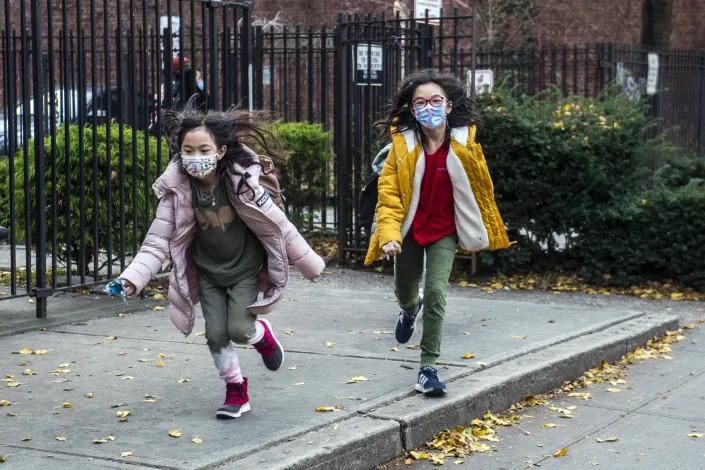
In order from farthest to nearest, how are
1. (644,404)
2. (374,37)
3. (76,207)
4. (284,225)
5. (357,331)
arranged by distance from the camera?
(374,37) → (76,207) → (357,331) → (644,404) → (284,225)

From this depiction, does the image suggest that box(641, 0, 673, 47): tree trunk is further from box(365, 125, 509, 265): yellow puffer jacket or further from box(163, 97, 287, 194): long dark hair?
box(163, 97, 287, 194): long dark hair

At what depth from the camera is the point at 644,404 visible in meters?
6.41

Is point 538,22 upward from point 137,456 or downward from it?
upward

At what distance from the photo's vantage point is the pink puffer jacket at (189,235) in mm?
5254

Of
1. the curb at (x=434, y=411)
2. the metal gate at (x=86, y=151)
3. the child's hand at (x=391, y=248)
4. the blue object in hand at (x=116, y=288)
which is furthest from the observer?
the metal gate at (x=86, y=151)

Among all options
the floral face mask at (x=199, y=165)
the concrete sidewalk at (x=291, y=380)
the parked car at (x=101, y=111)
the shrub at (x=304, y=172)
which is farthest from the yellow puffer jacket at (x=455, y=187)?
the shrub at (x=304, y=172)

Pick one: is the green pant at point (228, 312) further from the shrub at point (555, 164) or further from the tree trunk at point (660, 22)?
the tree trunk at point (660, 22)

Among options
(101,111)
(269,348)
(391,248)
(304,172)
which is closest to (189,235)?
(269,348)

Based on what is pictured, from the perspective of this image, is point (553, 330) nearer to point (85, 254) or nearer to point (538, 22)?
point (85, 254)

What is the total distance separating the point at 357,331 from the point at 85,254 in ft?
7.99

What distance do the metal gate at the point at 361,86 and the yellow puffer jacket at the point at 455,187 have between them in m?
4.78

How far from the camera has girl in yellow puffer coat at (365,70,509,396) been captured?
6027 millimetres

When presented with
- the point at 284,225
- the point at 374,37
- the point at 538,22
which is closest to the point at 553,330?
the point at 284,225

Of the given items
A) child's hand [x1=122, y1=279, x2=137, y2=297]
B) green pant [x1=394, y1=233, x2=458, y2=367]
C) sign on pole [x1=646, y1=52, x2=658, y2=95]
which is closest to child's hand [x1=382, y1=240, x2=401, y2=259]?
green pant [x1=394, y1=233, x2=458, y2=367]
